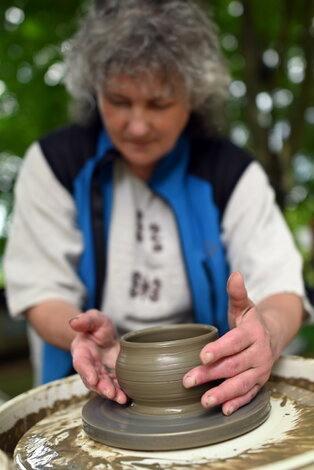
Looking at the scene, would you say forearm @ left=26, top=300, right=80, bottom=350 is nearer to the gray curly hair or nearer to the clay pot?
the clay pot

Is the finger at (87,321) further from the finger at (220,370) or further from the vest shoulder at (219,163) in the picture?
the vest shoulder at (219,163)

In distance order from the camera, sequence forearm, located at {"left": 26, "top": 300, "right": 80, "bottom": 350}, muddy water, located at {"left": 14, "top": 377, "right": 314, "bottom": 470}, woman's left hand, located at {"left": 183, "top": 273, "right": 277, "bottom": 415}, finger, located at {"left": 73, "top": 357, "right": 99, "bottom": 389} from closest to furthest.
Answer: muddy water, located at {"left": 14, "top": 377, "right": 314, "bottom": 470} → woman's left hand, located at {"left": 183, "top": 273, "right": 277, "bottom": 415} → finger, located at {"left": 73, "top": 357, "right": 99, "bottom": 389} → forearm, located at {"left": 26, "top": 300, "right": 80, "bottom": 350}

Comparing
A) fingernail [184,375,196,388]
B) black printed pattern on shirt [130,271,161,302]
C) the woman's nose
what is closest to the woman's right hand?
fingernail [184,375,196,388]

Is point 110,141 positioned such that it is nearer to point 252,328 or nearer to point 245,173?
point 245,173

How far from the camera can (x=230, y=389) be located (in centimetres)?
91

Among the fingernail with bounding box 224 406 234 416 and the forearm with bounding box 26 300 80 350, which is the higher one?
the fingernail with bounding box 224 406 234 416

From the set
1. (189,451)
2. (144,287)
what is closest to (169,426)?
(189,451)

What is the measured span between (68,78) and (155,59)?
38cm

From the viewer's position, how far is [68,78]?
1.75 m

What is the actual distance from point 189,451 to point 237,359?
0.55ft

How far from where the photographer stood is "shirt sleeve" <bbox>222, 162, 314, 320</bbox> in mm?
1528

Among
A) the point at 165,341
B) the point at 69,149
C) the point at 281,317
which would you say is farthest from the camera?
the point at 69,149

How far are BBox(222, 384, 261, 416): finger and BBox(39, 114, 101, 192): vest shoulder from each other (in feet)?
3.00

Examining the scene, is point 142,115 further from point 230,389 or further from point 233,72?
point 233,72
